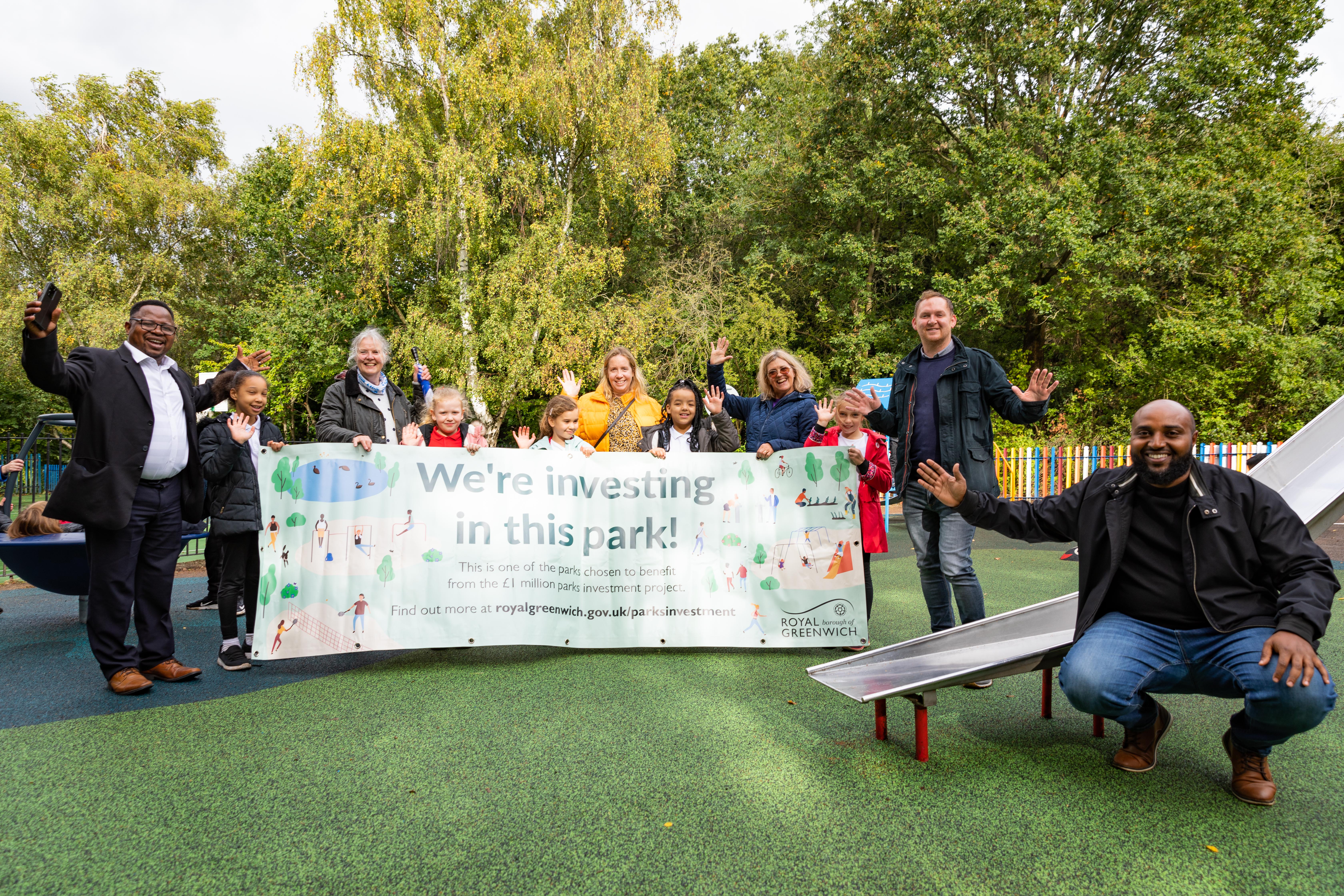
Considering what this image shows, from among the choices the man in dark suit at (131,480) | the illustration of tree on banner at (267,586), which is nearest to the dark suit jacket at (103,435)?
the man in dark suit at (131,480)

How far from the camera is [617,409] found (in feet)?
16.9

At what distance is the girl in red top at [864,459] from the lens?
445cm

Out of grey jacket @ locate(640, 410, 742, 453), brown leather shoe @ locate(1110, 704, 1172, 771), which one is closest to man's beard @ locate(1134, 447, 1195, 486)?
brown leather shoe @ locate(1110, 704, 1172, 771)

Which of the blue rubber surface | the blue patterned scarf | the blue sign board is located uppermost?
the blue sign board

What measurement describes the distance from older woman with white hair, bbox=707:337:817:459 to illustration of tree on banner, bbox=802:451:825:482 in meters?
0.21

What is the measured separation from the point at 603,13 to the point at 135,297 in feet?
68.5

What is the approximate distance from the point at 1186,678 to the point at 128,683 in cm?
480

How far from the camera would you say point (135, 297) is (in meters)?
27.0

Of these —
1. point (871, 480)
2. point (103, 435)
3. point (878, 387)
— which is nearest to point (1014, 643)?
point (871, 480)

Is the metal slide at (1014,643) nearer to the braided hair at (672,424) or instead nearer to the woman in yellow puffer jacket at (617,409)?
the braided hair at (672,424)

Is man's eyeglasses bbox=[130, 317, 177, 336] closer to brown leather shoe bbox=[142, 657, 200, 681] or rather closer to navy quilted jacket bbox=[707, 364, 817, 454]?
brown leather shoe bbox=[142, 657, 200, 681]

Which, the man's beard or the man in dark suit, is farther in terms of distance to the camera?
the man in dark suit

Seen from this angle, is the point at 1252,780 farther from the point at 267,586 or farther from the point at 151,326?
the point at 151,326

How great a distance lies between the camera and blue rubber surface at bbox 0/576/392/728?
11.7 ft
